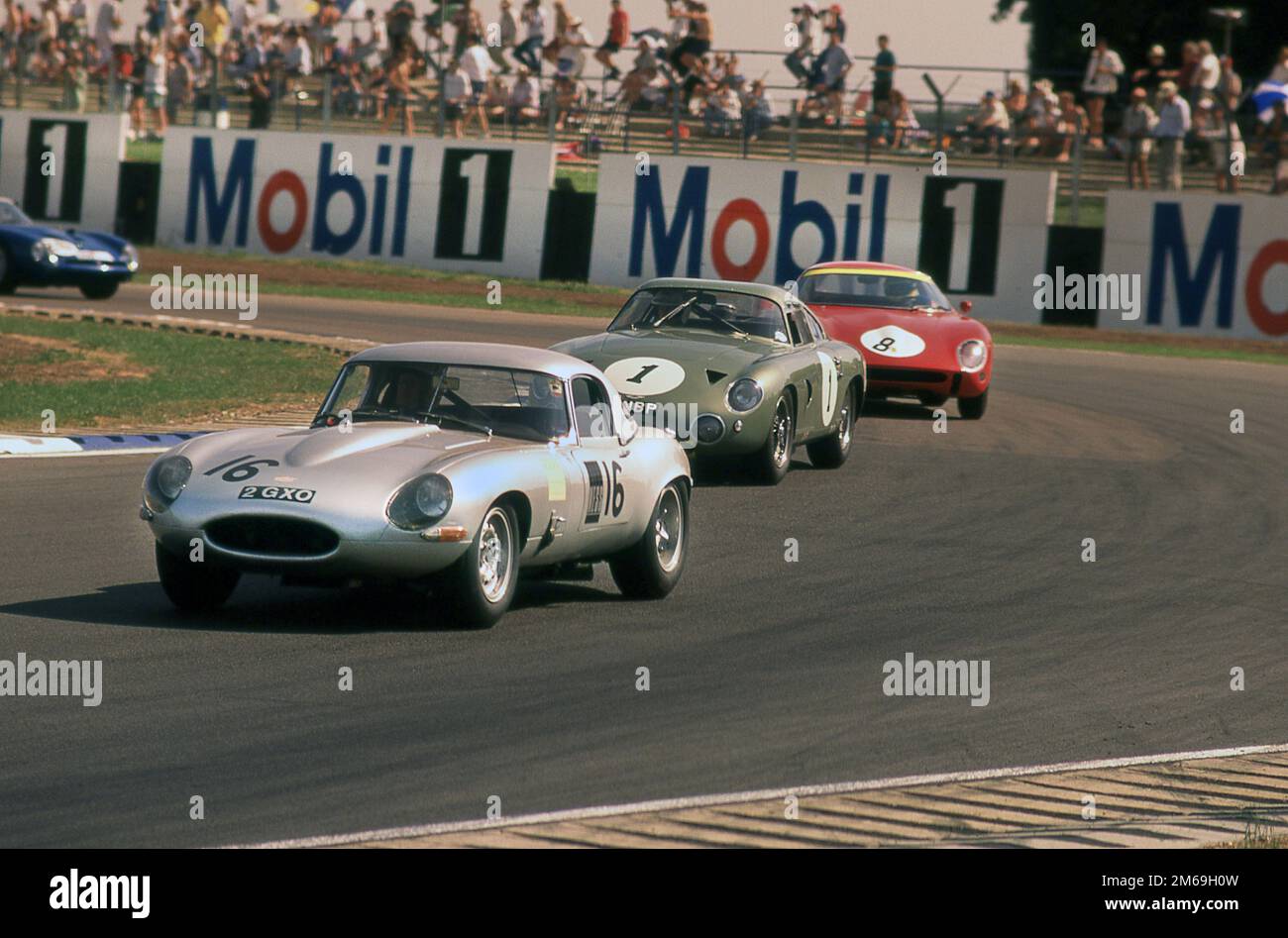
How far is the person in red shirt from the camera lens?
3173 cm

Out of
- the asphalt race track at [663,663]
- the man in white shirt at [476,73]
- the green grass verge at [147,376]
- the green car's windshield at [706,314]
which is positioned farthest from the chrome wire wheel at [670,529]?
the man in white shirt at [476,73]

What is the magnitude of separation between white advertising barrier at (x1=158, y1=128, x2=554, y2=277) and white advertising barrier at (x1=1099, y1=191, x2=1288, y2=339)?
344 inches

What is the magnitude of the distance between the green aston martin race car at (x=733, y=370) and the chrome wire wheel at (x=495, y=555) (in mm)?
3916

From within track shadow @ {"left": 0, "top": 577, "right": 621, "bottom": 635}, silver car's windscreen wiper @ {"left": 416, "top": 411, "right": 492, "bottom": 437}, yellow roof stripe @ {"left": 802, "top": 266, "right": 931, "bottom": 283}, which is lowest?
track shadow @ {"left": 0, "top": 577, "right": 621, "bottom": 635}

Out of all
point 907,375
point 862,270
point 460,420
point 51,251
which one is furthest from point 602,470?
point 51,251

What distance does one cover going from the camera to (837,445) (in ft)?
48.0

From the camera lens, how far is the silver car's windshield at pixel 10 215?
2519 centimetres

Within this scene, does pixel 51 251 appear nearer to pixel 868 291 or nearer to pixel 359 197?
pixel 359 197

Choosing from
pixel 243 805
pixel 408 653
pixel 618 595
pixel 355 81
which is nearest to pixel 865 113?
pixel 355 81

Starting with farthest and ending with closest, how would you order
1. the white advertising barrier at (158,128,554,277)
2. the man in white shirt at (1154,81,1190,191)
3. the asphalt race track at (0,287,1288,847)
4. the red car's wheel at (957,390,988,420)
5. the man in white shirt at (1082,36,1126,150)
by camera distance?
the white advertising barrier at (158,128,554,277) → the man in white shirt at (1082,36,1126,150) → the man in white shirt at (1154,81,1190,191) → the red car's wheel at (957,390,988,420) → the asphalt race track at (0,287,1288,847)

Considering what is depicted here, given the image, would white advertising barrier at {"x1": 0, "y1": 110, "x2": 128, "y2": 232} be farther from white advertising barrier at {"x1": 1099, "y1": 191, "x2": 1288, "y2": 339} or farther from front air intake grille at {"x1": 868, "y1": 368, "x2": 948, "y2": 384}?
front air intake grille at {"x1": 868, "y1": 368, "x2": 948, "y2": 384}


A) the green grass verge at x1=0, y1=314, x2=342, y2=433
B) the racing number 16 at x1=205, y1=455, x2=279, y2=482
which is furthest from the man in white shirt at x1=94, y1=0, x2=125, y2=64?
the racing number 16 at x1=205, y1=455, x2=279, y2=482

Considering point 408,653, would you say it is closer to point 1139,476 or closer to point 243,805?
point 243,805

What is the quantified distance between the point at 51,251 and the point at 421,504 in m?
18.0
